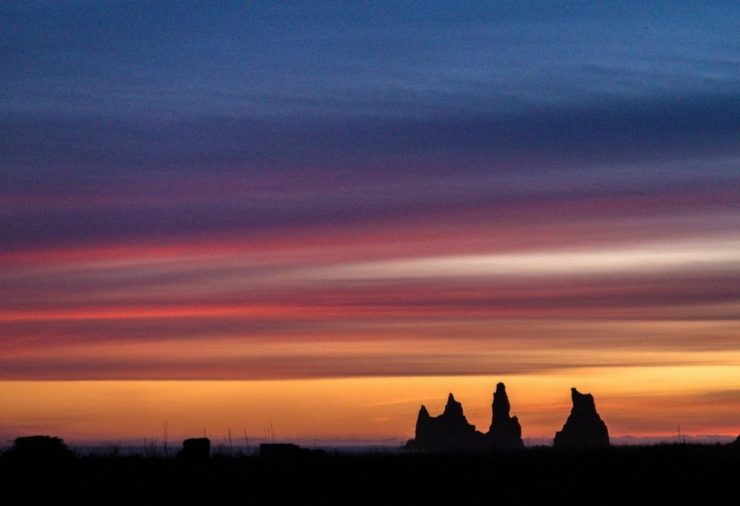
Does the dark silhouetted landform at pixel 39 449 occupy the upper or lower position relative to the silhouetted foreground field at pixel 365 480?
upper

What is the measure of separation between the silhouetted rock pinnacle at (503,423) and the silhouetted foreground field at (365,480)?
344ft

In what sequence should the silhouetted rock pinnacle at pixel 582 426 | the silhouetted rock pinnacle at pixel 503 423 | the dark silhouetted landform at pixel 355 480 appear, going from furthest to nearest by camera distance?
the silhouetted rock pinnacle at pixel 503 423
the silhouetted rock pinnacle at pixel 582 426
the dark silhouetted landform at pixel 355 480

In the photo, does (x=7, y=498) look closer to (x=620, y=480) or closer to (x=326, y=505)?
(x=326, y=505)

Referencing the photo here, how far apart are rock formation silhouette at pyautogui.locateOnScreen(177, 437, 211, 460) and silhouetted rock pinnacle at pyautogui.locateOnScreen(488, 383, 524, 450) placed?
106014 millimetres

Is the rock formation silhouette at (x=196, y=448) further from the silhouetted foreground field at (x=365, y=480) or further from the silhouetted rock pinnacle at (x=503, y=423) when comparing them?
the silhouetted rock pinnacle at (x=503, y=423)

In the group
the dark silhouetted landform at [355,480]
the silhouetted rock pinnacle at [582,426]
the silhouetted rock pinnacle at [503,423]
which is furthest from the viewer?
the silhouetted rock pinnacle at [503,423]

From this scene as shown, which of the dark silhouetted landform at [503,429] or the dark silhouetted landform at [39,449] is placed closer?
the dark silhouetted landform at [39,449]

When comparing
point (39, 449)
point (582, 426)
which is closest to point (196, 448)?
point (39, 449)

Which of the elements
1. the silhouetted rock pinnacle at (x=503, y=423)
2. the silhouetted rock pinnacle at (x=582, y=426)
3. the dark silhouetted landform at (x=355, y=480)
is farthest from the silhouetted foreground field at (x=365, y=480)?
the silhouetted rock pinnacle at (x=503, y=423)

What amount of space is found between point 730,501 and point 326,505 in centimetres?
1595

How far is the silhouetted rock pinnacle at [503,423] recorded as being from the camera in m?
173

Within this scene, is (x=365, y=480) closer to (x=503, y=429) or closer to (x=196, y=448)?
(x=196, y=448)

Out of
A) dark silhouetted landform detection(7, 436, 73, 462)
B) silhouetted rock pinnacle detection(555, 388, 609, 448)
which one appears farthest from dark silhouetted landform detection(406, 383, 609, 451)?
dark silhouetted landform detection(7, 436, 73, 462)

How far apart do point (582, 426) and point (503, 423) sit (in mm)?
45283
